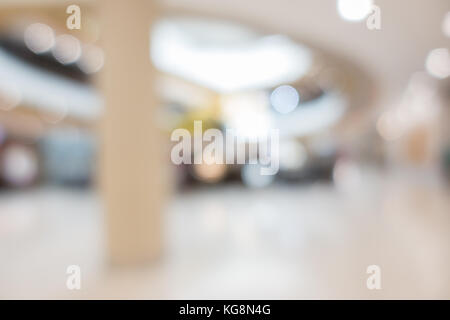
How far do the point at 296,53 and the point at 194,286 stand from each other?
16.8ft

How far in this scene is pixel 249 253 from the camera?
304 cm

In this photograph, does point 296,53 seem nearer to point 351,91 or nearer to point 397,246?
point 351,91

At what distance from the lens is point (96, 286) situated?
7.54ft

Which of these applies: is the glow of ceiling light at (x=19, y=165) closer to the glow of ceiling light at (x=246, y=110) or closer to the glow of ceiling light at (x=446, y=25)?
the glow of ceiling light at (x=246, y=110)

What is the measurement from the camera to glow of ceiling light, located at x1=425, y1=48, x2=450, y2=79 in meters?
4.78

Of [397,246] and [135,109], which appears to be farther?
[397,246]

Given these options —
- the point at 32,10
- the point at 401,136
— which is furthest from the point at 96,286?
the point at 401,136

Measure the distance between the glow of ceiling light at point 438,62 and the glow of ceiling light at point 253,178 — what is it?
4.72m

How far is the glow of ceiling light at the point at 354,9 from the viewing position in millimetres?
2576

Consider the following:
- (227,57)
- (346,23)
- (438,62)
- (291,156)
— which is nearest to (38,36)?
(227,57)

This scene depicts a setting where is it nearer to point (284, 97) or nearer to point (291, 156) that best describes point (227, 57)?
point (284, 97)

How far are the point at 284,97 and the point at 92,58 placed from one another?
5.25 m

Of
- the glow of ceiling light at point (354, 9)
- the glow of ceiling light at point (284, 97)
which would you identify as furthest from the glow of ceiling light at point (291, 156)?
the glow of ceiling light at point (354, 9)
